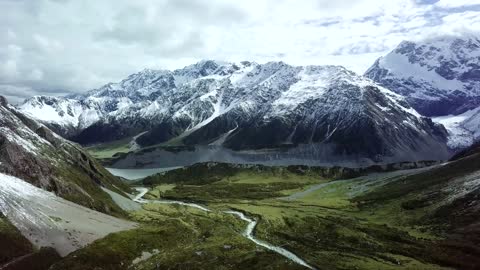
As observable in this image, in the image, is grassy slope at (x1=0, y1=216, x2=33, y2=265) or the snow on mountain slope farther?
the snow on mountain slope

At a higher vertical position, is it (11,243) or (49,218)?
(49,218)

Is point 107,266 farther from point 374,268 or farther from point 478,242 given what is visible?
point 478,242

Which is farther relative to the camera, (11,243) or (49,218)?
(49,218)

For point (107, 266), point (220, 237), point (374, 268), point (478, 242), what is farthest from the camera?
point (220, 237)

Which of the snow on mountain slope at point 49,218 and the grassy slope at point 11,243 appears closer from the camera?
the grassy slope at point 11,243

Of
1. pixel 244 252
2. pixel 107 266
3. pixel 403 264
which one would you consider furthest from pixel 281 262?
pixel 107 266

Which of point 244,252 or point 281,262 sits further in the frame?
point 244,252

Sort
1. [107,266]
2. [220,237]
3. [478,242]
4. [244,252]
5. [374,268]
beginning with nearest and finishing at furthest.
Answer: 1. [107,266]
2. [374,268]
3. [244,252]
4. [478,242]
5. [220,237]

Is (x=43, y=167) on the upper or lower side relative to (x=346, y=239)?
upper
